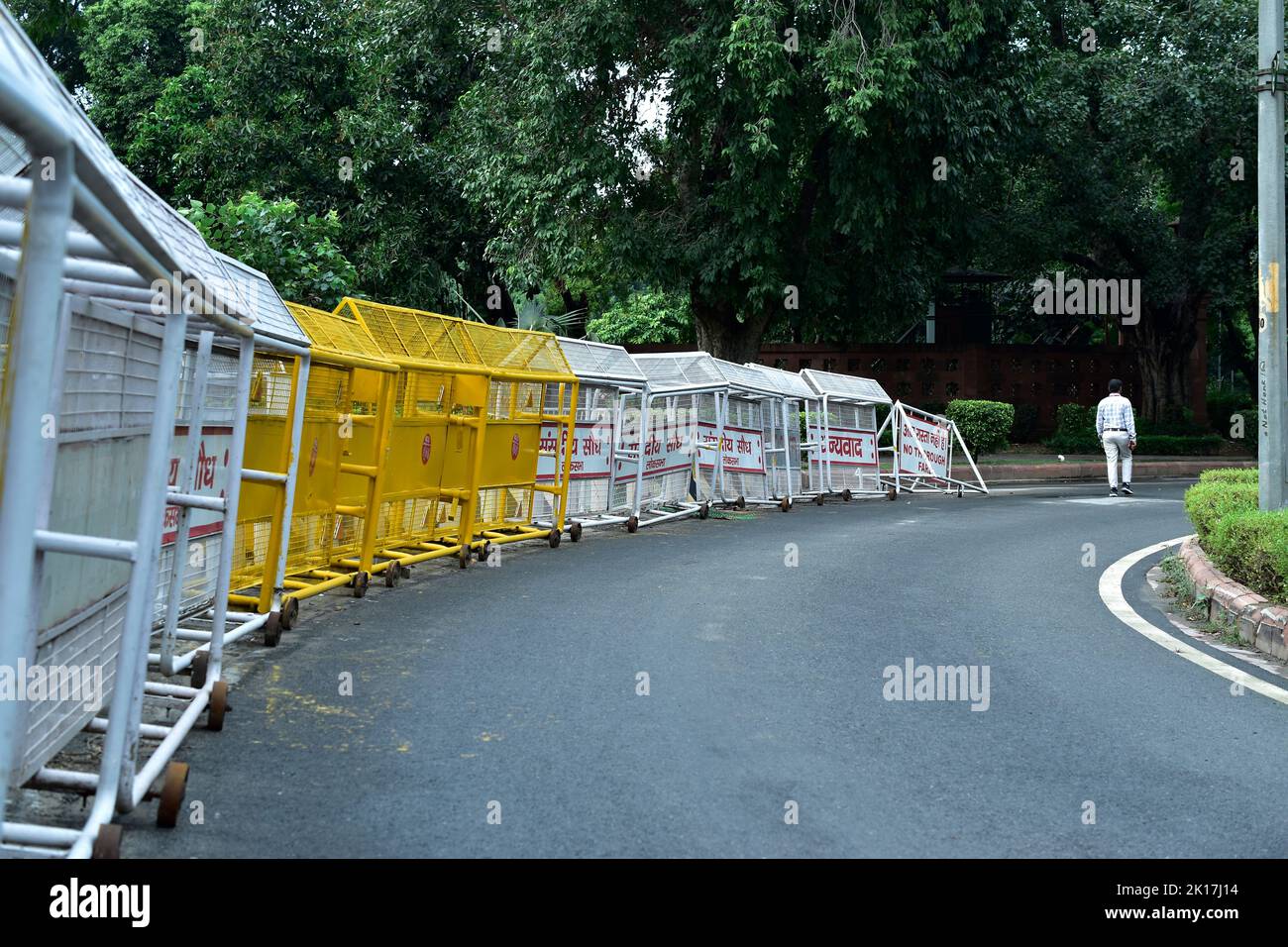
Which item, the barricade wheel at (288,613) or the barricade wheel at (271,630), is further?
the barricade wheel at (288,613)

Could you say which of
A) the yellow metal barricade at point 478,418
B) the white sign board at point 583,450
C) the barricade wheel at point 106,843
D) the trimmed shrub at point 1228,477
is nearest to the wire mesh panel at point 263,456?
the yellow metal barricade at point 478,418

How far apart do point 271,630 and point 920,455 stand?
1472 centimetres

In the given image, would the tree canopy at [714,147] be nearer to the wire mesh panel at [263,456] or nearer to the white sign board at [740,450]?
the white sign board at [740,450]

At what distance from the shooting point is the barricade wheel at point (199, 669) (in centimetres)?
598

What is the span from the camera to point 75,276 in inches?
158

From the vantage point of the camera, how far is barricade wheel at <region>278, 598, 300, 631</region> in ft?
25.7

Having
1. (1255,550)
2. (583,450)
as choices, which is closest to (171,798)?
(1255,550)

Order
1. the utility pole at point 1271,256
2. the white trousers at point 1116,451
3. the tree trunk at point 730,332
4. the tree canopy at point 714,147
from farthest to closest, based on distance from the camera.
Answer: the tree trunk at point 730,332
the white trousers at point 1116,451
the tree canopy at point 714,147
the utility pole at point 1271,256

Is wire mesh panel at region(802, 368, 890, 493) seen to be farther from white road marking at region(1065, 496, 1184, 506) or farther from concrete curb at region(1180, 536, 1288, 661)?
concrete curb at region(1180, 536, 1288, 661)

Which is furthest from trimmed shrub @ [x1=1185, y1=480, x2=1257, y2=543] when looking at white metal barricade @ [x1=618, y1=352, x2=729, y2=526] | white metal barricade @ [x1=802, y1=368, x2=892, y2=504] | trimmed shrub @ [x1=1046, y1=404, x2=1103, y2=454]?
trimmed shrub @ [x1=1046, y1=404, x2=1103, y2=454]

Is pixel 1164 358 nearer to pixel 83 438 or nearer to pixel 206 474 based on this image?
pixel 206 474

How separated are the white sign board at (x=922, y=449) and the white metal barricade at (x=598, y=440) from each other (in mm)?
6783
